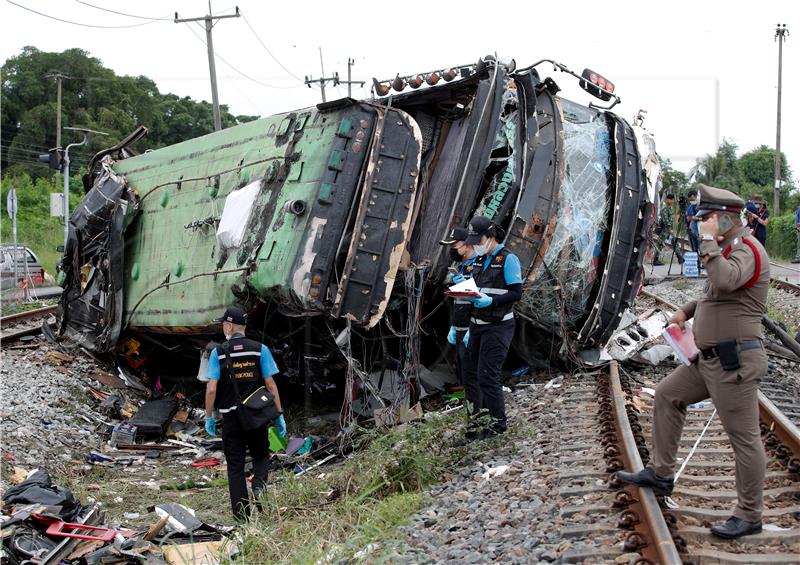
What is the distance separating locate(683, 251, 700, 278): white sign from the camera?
17047mm

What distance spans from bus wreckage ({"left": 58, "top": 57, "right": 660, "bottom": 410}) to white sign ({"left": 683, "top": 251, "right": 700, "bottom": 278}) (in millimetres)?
8268

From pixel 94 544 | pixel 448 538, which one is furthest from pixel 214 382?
pixel 448 538

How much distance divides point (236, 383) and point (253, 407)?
0.66ft

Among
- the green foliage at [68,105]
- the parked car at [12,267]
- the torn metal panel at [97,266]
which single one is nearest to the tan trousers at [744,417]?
the torn metal panel at [97,266]

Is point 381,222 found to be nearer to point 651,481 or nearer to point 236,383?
point 236,383

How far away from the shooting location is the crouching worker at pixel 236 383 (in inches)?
231

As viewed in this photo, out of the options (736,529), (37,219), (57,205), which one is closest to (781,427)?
(736,529)

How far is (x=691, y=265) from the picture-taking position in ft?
57.1

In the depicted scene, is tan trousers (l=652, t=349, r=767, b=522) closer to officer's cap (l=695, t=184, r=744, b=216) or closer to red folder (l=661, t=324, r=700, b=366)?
red folder (l=661, t=324, r=700, b=366)

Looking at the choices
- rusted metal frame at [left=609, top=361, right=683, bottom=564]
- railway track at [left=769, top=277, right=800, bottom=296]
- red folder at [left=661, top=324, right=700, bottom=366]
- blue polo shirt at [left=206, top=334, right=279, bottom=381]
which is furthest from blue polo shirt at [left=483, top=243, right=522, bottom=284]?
railway track at [left=769, top=277, right=800, bottom=296]

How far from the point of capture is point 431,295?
848cm

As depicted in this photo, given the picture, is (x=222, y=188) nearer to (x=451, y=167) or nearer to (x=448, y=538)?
(x=451, y=167)

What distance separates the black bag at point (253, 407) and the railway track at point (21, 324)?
7534 millimetres

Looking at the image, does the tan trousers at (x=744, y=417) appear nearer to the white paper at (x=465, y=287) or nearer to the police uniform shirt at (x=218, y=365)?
the white paper at (x=465, y=287)
